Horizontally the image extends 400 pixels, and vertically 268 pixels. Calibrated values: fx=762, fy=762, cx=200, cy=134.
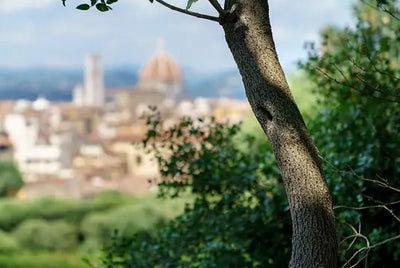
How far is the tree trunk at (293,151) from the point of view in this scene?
4.82ft

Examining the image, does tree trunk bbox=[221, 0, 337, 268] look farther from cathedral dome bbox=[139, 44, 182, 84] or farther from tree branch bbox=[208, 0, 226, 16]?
cathedral dome bbox=[139, 44, 182, 84]

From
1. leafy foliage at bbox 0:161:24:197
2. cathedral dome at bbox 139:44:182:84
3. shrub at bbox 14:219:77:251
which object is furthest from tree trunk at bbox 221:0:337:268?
cathedral dome at bbox 139:44:182:84

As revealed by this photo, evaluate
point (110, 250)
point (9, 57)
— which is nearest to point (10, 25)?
point (9, 57)

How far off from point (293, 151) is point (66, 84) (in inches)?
3186

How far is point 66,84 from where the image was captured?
266 ft

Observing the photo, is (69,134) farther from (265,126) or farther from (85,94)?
(265,126)

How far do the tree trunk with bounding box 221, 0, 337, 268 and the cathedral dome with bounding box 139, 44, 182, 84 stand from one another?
214 feet

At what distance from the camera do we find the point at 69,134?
48656 millimetres

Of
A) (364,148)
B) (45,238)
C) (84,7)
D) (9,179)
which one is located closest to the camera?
(84,7)

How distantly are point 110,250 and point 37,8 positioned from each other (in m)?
129

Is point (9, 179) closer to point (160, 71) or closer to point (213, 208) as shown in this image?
point (160, 71)

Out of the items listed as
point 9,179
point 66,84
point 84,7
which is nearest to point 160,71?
point 66,84

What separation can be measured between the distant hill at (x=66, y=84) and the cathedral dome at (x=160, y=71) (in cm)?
368

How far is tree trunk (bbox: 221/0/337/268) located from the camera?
147cm
